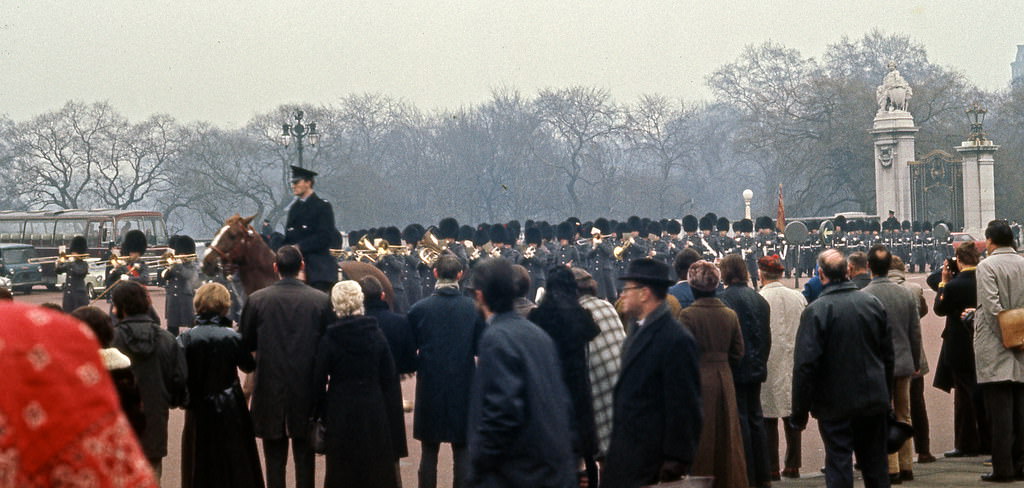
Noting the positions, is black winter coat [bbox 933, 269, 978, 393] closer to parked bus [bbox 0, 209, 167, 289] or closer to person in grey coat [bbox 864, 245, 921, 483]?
person in grey coat [bbox 864, 245, 921, 483]

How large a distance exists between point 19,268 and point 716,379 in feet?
103

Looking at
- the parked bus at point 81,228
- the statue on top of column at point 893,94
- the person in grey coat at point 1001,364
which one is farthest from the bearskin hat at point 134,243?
the statue on top of column at point 893,94

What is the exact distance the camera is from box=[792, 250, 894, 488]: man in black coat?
709cm

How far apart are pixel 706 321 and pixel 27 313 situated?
18.7 ft

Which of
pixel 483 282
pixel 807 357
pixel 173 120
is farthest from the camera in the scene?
pixel 173 120

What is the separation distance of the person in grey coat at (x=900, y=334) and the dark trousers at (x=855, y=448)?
1.30 meters

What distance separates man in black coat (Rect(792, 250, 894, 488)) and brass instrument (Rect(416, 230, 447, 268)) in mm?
13915

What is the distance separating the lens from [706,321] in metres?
7.59

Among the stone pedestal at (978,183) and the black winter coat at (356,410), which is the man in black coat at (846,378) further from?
the stone pedestal at (978,183)

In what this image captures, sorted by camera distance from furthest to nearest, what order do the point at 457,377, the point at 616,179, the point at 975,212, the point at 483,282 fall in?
the point at 616,179, the point at 975,212, the point at 457,377, the point at 483,282

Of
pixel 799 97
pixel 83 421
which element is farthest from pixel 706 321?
pixel 799 97

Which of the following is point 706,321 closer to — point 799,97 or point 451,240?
point 451,240

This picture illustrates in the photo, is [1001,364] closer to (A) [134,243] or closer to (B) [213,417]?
(B) [213,417]

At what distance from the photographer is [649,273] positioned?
5816 millimetres
